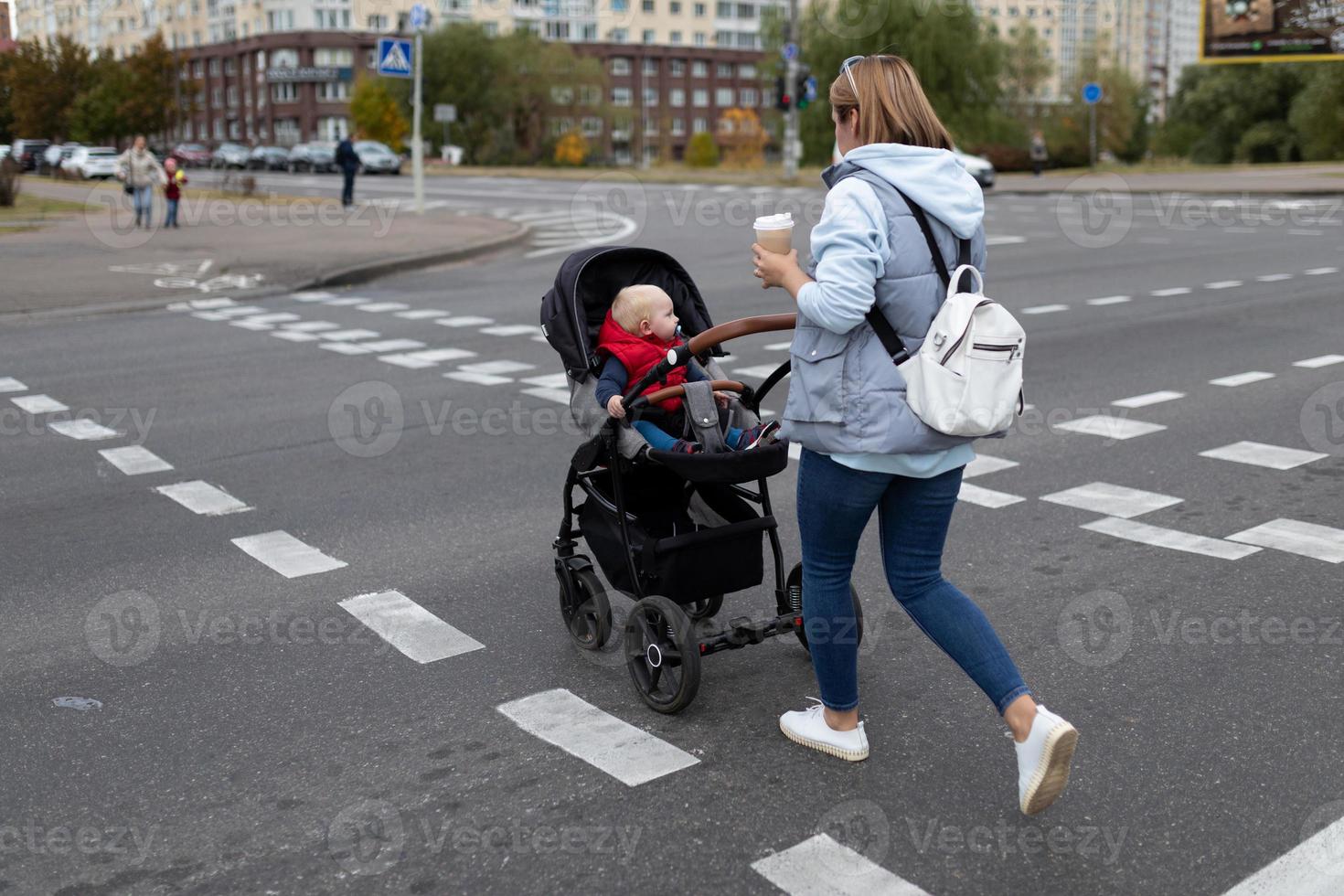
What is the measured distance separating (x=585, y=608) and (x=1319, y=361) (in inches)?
302

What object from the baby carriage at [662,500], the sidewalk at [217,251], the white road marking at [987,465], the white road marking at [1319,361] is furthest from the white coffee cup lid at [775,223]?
the sidewalk at [217,251]

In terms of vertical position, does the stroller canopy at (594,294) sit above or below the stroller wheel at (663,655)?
above

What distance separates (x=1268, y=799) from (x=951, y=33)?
54599 millimetres

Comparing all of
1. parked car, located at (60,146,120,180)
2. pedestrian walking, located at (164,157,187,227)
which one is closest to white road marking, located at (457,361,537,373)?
pedestrian walking, located at (164,157,187,227)

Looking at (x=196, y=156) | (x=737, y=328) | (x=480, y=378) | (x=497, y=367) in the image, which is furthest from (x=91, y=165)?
(x=737, y=328)

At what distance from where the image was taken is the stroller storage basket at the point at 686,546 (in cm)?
411

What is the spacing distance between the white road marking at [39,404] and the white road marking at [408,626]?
15.4 ft

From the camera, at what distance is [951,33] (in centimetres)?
5425

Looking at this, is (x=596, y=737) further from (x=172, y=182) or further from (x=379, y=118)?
(x=379, y=118)

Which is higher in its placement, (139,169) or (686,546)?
(139,169)

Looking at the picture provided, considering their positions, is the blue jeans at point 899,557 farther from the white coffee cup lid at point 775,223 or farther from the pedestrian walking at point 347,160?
the pedestrian walking at point 347,160

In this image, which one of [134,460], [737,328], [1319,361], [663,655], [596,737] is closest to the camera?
[737,328]

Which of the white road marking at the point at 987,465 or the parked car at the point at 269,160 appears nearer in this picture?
the white road marking at the point at 987,465

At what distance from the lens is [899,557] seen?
3.49 metres
